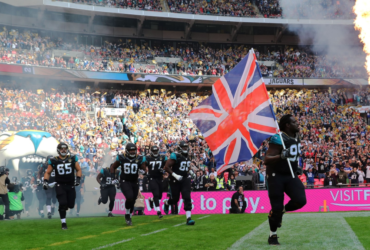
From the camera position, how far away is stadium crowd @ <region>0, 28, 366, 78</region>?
37347 mm

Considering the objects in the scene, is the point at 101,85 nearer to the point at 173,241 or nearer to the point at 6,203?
the point at 6,203

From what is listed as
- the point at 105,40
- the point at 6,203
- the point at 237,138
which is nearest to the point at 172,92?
the point at 105,40

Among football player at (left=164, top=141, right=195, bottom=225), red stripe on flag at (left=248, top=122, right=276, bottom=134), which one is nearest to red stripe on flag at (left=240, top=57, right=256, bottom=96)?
red stripe on flag at (left=248, top=122, right=276, bottom=134)

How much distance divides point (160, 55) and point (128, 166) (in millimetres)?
33390

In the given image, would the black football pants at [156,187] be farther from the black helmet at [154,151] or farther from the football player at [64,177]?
the football player at [64,177]

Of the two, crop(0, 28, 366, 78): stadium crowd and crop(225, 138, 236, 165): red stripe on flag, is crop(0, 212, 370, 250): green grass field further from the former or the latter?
crop(0, 28, 366, 78): stadium crowd

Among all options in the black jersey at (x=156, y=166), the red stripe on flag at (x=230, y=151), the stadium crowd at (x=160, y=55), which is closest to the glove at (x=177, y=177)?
the red stripe on flag at (x=230, y=151)

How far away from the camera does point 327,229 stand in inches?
355

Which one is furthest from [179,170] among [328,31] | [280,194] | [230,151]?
Result: [328,31]

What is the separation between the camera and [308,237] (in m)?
7.87

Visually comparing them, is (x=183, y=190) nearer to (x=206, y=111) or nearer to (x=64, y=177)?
(x=206, y=111)

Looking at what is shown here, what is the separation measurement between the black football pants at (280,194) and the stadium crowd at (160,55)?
31931 mm

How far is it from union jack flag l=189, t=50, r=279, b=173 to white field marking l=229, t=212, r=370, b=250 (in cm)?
187

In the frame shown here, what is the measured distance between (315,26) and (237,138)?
119 feet
